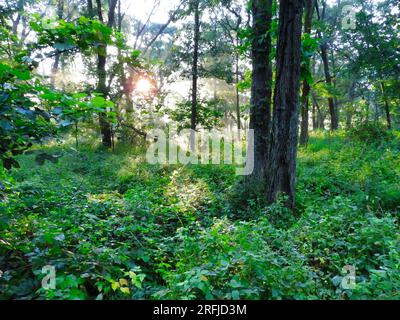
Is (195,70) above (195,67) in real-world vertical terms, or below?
below

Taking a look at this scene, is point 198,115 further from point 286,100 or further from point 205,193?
point 286,100

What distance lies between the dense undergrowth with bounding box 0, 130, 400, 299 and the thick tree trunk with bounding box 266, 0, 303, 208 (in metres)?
0.54

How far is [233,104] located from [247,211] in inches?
1064

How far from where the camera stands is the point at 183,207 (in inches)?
197

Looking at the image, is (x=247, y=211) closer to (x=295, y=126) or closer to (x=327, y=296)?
(x=295, y=126)

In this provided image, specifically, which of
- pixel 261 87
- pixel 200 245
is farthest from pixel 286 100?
pixel 200 245

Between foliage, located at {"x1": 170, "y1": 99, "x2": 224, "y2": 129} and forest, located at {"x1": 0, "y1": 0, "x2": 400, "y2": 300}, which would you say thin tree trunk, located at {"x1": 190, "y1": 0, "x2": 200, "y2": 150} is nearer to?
foliage, located at {"x1": 170, "y1": 99, "x2": 224, "y2": 129}

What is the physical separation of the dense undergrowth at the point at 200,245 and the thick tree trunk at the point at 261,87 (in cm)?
111

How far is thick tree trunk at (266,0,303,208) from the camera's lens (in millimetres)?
5008

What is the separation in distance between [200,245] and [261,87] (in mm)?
4572

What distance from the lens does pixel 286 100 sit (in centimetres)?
510

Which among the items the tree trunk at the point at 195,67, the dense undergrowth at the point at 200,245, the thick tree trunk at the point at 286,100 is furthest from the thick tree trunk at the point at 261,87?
the tree trunk at the point at 195,67
